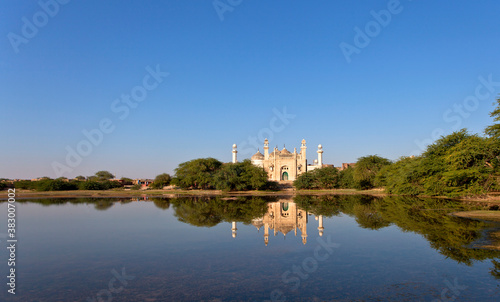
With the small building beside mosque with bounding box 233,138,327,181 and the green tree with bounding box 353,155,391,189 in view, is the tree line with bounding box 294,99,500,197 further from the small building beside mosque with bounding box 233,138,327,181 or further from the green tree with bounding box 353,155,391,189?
the small building beside mosque with bounding box 233,138,327,181

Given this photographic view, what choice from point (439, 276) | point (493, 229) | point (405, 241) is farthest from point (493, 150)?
point (439, 276)

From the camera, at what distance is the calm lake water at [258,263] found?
268 inches

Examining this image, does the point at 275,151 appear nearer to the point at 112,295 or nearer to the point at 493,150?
the point at 493,150

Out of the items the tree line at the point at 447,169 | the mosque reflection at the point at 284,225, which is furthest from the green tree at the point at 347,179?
the mosque reflection at the point at 284,225

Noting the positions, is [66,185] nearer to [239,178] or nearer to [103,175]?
[103,175]

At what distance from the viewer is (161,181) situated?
5750 centimetres

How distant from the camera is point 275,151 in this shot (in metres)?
67.5

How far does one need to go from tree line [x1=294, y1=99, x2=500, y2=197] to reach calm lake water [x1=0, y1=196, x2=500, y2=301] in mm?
13075

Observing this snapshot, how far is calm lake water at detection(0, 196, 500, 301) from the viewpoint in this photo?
6.81 m

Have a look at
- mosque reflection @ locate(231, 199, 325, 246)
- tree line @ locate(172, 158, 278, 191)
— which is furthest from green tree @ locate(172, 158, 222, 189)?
mosque reflection @ locate(231, 199, 325, 246)

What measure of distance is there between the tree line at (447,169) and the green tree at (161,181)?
30232 millimetres

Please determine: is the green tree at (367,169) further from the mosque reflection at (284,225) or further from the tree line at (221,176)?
the mosque reflection at (284,225)

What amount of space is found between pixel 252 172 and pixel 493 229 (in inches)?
1347

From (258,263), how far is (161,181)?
5055 centimetres
